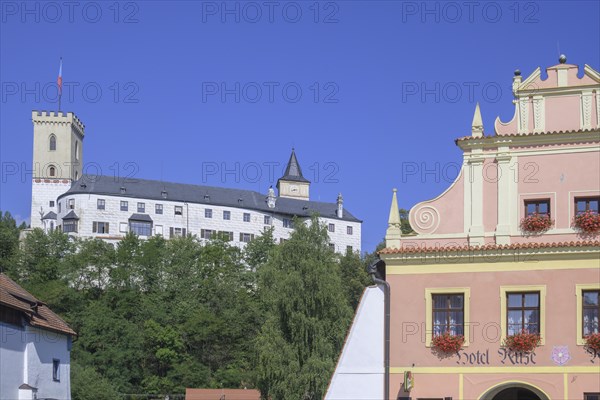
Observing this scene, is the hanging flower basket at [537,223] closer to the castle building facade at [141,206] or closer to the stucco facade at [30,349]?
the stucco facade at [30,349]

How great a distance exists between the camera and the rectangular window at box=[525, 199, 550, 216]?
28.7 m

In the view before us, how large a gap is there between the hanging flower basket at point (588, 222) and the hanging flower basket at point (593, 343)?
288cm

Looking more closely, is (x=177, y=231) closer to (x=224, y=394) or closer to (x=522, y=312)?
(x=224, y=394)

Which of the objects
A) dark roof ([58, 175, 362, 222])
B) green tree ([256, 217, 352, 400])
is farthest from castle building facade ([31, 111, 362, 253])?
green tree ([256, 217, 352, 400])

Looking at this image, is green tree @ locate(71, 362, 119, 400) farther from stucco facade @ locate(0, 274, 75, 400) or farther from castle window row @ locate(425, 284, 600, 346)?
castle window row @ locate(425, 284, 600, 346)

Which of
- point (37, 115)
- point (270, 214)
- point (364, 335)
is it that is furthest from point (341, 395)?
point (37, 115)

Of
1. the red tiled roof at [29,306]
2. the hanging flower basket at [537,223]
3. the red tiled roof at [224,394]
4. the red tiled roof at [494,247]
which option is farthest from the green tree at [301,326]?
the hanging flower basket at [537,223]

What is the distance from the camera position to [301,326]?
49.6 metres

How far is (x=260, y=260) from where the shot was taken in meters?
114

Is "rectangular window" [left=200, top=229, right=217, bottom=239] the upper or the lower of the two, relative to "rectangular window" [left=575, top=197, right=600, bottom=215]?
upper

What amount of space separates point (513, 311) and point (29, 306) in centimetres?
1938

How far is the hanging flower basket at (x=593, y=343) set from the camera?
26.8 meters

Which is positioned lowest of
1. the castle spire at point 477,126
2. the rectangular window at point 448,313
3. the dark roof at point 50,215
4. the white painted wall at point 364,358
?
the white painted wall at point 364,358

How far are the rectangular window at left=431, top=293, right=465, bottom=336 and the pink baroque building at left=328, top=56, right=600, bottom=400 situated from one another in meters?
0.04
